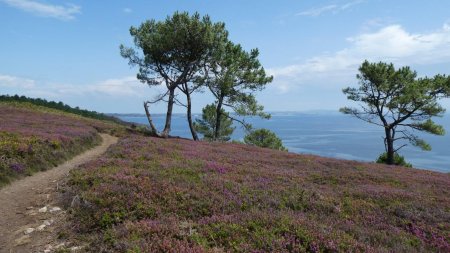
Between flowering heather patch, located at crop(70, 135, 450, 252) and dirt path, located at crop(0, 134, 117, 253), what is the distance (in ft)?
2.89

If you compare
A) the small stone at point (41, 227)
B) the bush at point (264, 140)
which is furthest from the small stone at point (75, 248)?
the bush at point (264, 140)

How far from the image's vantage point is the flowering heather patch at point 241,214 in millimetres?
7906

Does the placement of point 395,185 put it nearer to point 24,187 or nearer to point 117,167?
point 117,167

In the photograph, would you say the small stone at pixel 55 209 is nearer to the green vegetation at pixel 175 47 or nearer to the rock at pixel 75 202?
the rock at pixel 75 202

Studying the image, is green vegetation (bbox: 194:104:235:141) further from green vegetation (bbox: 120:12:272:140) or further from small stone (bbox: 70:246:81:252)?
small stone (bbox: 70:246:81:252)

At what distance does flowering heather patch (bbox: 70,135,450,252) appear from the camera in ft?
25.9

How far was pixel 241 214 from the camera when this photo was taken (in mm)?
9320

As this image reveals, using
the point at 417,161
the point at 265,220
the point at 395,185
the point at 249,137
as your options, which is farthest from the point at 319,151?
→ the point at 265,220

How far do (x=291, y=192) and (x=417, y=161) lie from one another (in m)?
150

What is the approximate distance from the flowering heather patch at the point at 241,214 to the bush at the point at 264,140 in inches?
1691

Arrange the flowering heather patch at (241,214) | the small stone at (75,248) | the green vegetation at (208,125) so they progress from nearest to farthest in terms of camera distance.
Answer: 1. the flowering heather patch at (241,214)
2. the small stone at (75,248)
3. the green vegetation at (208,125)

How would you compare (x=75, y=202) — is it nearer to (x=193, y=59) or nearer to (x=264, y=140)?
(x=193, y=59)

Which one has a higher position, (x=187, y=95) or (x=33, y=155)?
(x=187, y=95)

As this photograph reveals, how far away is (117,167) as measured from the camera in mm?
14617
